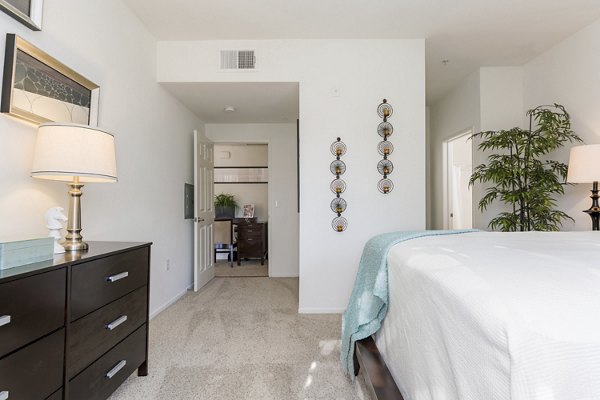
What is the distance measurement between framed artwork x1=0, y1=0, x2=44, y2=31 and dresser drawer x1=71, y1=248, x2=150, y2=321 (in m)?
1.18

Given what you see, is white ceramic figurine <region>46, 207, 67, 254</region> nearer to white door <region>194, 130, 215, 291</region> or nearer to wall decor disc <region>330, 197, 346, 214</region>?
wall decor disc <region>330, 197, 346, 214</region>

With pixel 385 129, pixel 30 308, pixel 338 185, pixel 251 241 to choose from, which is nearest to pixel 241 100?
pixel 338 185

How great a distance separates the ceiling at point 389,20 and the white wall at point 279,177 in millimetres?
1761

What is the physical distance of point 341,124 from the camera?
Result: 2984mm

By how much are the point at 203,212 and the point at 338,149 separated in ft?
6.71

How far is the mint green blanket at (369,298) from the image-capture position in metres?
1.47

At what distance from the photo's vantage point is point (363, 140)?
298cm

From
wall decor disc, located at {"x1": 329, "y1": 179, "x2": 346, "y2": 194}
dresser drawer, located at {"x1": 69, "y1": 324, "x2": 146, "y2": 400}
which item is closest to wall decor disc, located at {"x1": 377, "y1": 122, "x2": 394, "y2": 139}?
wall decor disc, located at {"x1": 329, "y1": 179, "x2": 346, "y2": 194}

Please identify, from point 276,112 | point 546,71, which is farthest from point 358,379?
point 546,71

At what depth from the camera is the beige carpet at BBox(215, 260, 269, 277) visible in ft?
→ 15.2

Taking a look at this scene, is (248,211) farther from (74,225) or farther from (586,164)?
(586,164)

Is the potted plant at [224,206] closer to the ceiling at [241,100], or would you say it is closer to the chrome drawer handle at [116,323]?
the ceiling at [241,100]

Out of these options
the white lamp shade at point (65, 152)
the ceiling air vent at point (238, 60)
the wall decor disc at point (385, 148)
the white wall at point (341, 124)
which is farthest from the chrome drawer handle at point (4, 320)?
the wall decor disc at point (385, 148)

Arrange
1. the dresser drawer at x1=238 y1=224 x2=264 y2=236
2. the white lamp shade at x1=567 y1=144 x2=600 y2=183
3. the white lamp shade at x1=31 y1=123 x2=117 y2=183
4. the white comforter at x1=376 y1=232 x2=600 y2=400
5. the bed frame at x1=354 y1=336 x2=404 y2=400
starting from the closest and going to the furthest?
the white comforter at x1=376 y1=232 x2=600 y2=400
the bed frame at x1=354 y1=336 x2=404 y2=400
the white lamp shade at x1=31 y1=123 x2=117 y2=183
the white lamp shade at x1=567 y1=144 x2=600 y2=183
the dresser drawer at x1=238 y1=224 x2=264 y2=236
